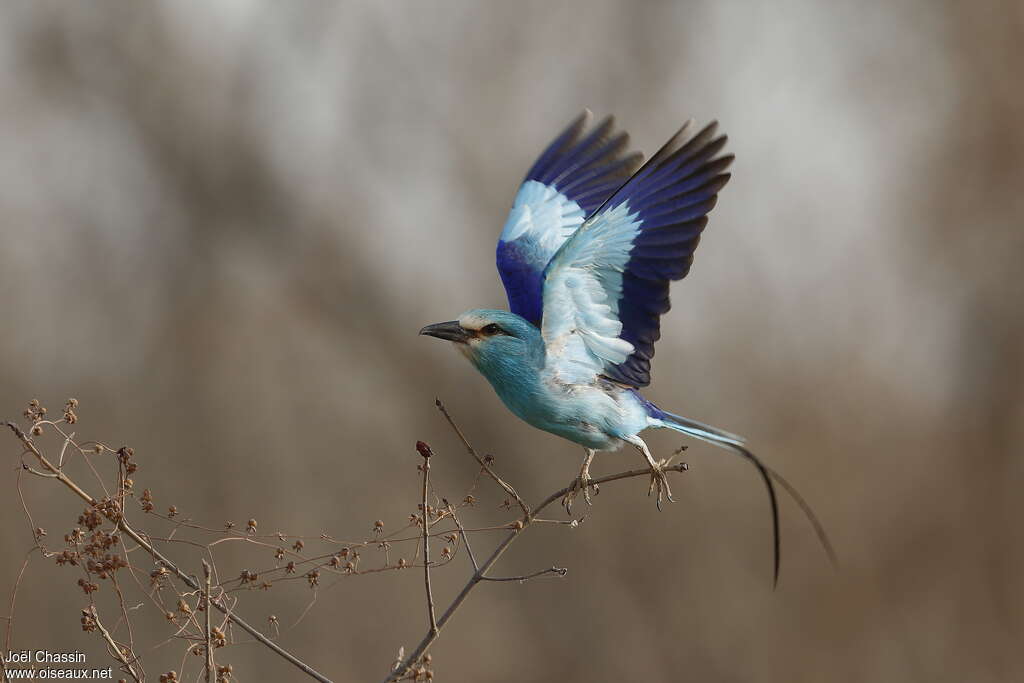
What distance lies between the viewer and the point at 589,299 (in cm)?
281

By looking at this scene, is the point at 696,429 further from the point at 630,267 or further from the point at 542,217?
the point at 542,217

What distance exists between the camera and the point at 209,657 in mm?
1729

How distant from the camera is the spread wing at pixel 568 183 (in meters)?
3.57

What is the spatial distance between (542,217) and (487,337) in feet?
3.25

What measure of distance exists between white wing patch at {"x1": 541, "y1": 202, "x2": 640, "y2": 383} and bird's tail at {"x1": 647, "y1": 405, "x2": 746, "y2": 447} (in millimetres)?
208

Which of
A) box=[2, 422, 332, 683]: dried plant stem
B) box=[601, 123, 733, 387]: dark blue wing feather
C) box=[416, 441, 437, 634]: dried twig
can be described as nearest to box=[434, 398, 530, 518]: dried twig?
A: box=[416, 441, 437, 634]: dried twig

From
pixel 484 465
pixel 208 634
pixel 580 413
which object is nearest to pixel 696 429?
pixel 580 413

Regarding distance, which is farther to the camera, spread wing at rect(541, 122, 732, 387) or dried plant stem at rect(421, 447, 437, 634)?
spread wing at rect(541, 122, 732, 387)

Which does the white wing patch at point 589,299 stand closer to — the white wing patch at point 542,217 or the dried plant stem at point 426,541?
the white wing patch at point 542,217

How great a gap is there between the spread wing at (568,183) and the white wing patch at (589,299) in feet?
2.31

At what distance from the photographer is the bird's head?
2715 mm

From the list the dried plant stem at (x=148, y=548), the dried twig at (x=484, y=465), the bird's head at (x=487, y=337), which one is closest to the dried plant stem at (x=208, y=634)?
the dried plant stem at (x=148, y=548)

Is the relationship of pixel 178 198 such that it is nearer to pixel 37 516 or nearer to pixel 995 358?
Answer: pixel 37 516

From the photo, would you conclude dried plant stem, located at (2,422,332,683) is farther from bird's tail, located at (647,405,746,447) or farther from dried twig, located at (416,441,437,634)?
bird's tail, located at (647,405,746,447)
